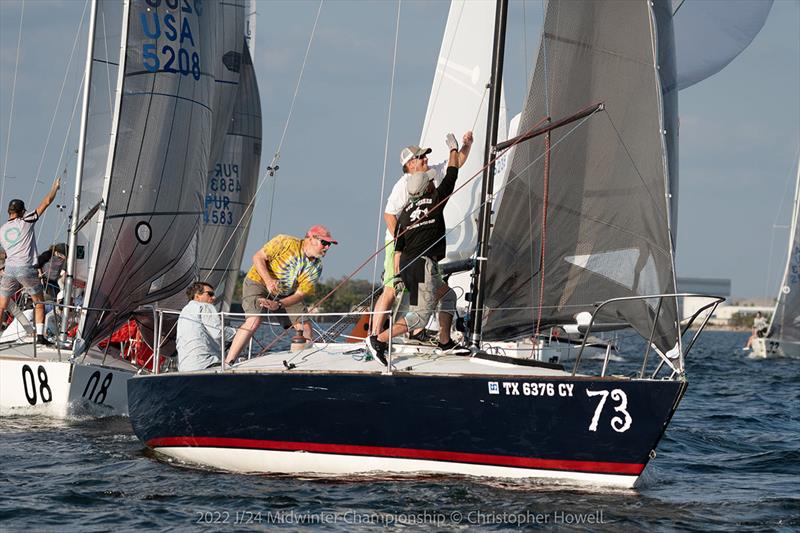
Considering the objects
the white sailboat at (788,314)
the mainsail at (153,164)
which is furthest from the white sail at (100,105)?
the white sailboat at (788,314)

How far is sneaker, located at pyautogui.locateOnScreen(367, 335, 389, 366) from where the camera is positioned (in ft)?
32.2

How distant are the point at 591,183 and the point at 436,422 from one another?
2659 mm

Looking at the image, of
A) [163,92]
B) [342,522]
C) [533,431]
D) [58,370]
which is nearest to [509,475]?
[533,431]

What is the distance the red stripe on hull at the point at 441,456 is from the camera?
30.4 ft

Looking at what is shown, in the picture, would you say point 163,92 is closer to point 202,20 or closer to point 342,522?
point 202,20

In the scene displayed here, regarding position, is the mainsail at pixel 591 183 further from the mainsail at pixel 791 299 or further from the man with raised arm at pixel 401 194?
the mainsail at pixel 791 299

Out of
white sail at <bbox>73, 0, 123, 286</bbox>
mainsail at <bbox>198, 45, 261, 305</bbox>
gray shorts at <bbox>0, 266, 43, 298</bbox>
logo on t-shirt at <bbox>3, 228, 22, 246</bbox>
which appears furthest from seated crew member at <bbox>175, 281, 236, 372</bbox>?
mainsail at <bbox>198, 45, 261, 305</bbox>

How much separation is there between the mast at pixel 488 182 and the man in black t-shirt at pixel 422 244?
0.29 m

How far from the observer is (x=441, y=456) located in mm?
9484

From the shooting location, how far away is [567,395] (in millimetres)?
9141

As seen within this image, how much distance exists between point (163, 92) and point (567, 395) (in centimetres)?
805

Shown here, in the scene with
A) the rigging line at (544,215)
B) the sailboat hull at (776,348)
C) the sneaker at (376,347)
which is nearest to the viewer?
the sneaker at (376,347)

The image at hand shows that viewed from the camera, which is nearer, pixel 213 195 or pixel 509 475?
pixel 509 475

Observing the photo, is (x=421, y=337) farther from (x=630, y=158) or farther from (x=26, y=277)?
(x=26, y=277)
